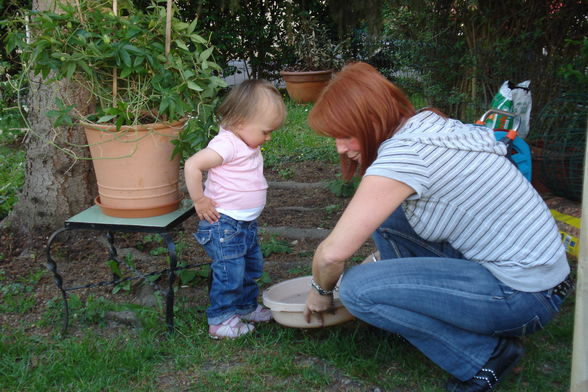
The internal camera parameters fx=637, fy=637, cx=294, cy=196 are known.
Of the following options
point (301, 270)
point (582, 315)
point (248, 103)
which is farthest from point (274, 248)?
point (582, 315)

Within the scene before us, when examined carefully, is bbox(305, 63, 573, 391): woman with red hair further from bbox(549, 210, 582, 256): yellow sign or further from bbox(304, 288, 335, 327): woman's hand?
bbox(549, 210, 582, 256): yellow sign

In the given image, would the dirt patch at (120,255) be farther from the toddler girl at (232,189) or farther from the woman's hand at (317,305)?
the woman's hand at (317,305)

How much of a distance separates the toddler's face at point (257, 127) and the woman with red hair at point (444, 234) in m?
0.35

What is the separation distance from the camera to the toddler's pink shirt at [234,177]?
238 centimetres

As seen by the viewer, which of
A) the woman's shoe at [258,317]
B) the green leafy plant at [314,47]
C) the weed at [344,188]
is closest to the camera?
the woman's shoe at [258,317]

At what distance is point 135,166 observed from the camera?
8.05 feet

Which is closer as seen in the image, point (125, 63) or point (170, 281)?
point (125, 63)

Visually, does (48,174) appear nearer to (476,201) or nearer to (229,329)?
(229,329)

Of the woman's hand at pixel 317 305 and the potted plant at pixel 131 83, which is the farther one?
the potted plant at pixel 131 83

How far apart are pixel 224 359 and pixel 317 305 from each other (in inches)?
17.7

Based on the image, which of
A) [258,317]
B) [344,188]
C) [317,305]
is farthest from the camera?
[344,188]

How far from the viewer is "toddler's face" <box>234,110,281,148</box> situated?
2379 mm

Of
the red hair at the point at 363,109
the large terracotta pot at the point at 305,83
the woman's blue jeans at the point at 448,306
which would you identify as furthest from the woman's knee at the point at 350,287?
the large terracotta pot at the point at 305,83

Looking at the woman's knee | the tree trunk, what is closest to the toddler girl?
the woman's knee
